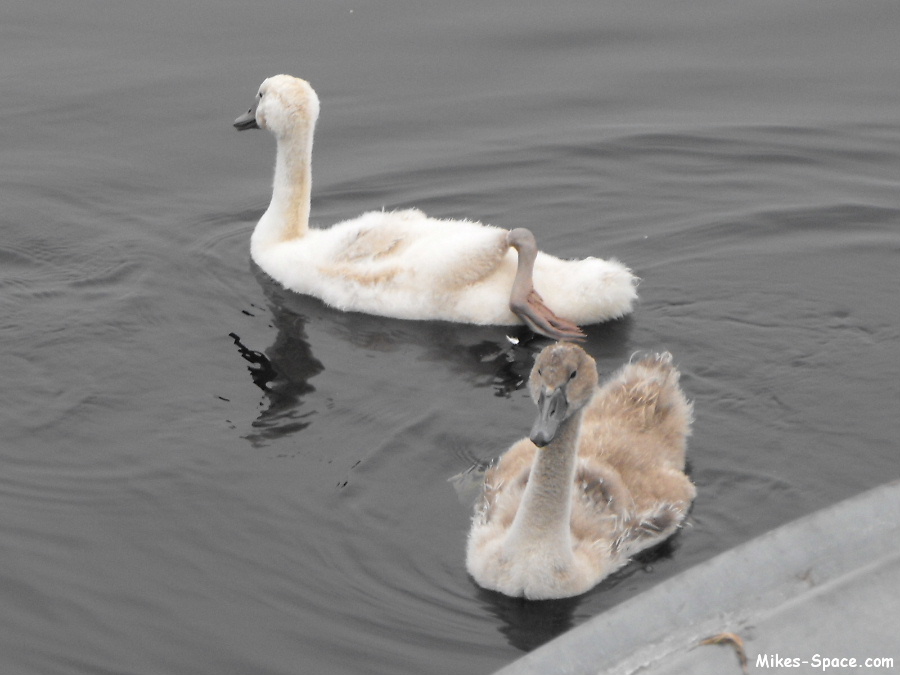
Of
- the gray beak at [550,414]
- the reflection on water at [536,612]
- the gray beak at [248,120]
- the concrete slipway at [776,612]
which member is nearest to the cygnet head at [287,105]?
the gray beak at [248,120]

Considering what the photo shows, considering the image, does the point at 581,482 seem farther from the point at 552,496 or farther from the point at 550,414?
the point at 550,414

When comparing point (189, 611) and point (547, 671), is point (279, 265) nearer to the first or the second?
point (189, 611)

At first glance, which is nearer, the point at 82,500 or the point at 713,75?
the point at 82,500

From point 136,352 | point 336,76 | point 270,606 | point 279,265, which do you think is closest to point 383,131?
point 336,76

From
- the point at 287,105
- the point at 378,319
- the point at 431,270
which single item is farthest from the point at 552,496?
the point at 287,105

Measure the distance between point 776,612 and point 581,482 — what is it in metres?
3.56

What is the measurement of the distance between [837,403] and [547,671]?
4.82 meters

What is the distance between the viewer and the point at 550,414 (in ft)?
18.6

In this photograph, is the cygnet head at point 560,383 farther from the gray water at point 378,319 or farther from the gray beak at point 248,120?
the gray beak at point 248,120

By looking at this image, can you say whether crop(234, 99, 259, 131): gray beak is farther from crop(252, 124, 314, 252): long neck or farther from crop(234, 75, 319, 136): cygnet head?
crop(252, 124, 314, 252): long neck

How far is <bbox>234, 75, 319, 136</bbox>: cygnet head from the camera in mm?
8922

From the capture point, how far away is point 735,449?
6.87 meters

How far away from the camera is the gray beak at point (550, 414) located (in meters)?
5.55

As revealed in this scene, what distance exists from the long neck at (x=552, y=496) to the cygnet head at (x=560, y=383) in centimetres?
9
